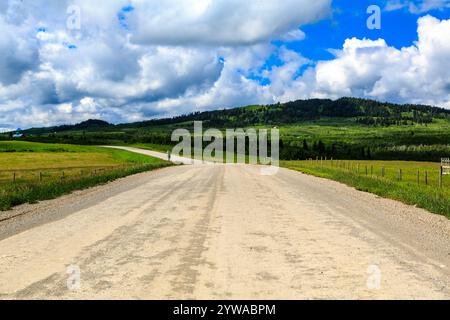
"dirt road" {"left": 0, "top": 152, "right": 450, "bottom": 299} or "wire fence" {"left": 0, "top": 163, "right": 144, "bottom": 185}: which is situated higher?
"dirt road" {"left": 0, "top": 152, "right": 450, "bottom": 299}

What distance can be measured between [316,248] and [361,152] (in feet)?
480

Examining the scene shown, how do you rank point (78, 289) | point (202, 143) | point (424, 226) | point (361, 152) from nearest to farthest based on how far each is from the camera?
point (78, 289), point (424, 226), point (361, 152), point (202, 143)

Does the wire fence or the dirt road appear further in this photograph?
the wire fence

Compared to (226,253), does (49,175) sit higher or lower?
lower

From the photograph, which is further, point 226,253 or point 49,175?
point 49,175

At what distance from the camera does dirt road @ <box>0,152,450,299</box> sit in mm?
5887

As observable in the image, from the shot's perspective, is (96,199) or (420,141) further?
(420,141)

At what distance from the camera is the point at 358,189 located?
22406mm

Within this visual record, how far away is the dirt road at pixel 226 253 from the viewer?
5887 millimetres

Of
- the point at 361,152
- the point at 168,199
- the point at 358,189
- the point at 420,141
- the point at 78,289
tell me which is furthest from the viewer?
the point at 420,141

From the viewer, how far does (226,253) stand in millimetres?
7957

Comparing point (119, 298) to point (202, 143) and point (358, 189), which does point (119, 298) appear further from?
point (202, 143)
